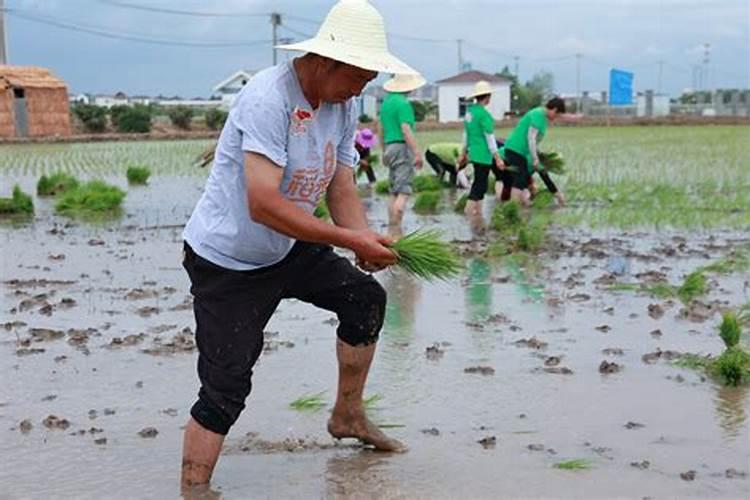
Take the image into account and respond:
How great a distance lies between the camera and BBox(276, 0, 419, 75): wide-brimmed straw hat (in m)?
3.37

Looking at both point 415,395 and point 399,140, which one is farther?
point 399,140

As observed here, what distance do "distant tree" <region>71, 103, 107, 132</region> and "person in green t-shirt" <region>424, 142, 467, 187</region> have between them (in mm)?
27599

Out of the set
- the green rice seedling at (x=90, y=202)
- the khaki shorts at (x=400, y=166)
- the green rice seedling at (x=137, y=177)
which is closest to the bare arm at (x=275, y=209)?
the khaki shorts at (x=400, y=166)

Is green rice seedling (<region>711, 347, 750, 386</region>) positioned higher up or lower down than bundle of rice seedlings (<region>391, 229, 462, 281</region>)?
lower down

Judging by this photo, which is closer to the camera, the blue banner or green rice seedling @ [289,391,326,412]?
green rice seedling @ [289,391,326,412]

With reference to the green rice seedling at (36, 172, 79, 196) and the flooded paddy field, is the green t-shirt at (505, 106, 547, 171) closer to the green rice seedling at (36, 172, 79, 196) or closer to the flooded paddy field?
the flooded paddy field

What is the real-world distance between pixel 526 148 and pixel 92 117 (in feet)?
105

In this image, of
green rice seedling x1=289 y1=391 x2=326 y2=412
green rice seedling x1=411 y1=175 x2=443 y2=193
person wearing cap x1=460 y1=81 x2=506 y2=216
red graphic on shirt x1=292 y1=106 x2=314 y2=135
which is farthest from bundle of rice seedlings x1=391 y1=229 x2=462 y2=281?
green rice seedling x1=411 y1=175 x2=443 y2=193

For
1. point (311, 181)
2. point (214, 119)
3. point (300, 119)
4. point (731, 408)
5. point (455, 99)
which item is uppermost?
point (300, 119)

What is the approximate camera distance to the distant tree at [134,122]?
4106 cm

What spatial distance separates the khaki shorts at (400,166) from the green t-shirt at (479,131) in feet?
3.00

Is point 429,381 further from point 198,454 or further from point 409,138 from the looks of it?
point 409,138

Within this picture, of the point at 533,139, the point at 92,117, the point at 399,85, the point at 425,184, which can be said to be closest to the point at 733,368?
the point at 399,85

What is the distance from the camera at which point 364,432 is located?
4.05 metres
